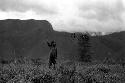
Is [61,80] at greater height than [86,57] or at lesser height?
greater

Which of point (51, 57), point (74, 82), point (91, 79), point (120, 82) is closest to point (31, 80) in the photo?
point (74, 82)

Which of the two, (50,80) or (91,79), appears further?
(91,79)

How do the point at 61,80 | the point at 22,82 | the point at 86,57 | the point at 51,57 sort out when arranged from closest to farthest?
the point at 22,82
the point at 61,80
the point at 51,57
the point at 86,57

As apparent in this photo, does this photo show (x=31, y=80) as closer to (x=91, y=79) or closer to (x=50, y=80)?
(x=50, y=80)

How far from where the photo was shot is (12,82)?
1281 cm

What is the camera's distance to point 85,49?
229 ft

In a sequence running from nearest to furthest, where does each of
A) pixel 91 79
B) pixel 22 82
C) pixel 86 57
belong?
pixel 22 82 < pixel 91 79 < pixel 86 57

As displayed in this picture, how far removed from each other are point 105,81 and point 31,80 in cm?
344

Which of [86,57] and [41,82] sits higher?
[41,82]

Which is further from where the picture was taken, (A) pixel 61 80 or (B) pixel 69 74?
(B) pixel 69 74

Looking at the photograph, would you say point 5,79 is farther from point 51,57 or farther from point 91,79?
point 51,57

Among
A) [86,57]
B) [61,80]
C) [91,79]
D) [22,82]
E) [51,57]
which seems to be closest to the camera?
[22,82]

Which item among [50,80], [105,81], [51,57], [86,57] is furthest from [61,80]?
[86,57]

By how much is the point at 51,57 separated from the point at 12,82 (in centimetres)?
981
